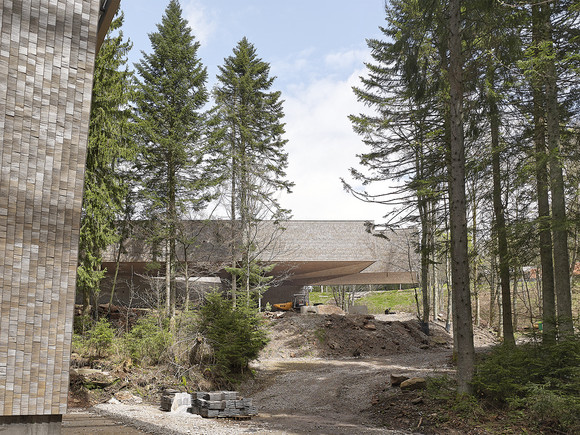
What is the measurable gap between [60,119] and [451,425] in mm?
7028

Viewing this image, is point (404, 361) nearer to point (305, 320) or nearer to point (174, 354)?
point (305, 320)

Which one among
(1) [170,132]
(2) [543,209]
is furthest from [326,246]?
(2) [543,209]

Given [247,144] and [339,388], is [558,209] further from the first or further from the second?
[247,144]

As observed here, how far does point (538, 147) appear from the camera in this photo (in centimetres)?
1076

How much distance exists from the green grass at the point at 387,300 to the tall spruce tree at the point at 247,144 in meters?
12.1

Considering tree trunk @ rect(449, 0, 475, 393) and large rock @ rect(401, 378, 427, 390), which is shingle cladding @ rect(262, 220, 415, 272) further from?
tree trunk @ rect(449, 0, 475, 393)

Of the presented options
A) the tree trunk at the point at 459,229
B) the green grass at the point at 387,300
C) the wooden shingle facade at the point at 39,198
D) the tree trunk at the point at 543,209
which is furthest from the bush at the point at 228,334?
the green grass at the point at 387,300

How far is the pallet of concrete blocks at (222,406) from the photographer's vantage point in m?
8.91

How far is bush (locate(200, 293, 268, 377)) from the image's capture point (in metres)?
12.0

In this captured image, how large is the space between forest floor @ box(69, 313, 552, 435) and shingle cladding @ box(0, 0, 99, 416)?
333 centimetres

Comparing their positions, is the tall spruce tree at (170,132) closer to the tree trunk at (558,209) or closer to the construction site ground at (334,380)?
the construction site ground at (334,380)

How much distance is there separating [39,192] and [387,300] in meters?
29.4

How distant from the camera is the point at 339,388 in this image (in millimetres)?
11219

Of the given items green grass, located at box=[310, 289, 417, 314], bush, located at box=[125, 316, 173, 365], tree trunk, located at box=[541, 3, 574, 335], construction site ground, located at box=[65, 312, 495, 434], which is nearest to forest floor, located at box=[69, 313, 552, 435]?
construction site ground, located at box=[65, 312, 495, 434]
